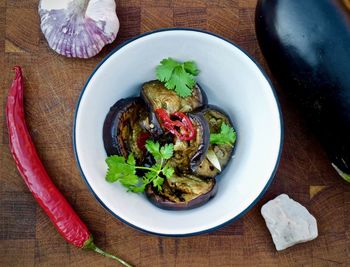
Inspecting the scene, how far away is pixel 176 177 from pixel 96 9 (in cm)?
52

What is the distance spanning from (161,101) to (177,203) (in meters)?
0.27

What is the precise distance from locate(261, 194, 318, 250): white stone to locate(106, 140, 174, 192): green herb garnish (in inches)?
14.0

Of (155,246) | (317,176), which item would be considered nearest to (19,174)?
(155,246)

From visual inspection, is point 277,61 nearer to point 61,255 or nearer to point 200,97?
point 200,97

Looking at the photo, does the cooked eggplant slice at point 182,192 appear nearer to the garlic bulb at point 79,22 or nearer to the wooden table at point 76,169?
the wooden table at point 76,169

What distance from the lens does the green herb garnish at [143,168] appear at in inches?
60.9

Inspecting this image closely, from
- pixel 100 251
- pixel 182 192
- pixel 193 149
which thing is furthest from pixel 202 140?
pixel 100 251

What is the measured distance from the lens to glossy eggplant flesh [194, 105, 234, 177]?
5.28 ft

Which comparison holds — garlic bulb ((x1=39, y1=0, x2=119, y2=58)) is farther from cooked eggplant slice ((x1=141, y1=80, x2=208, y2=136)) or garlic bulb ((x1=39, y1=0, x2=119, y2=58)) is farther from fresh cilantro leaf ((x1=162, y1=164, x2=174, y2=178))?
fresh cilantro leaf ((x1=162, y1=164, x2=174, y2=178))

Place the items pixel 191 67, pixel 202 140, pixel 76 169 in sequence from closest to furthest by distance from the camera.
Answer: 1. pixel 202 140
2. pixel 191 67
3. pixel 76 169

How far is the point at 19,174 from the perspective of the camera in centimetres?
178

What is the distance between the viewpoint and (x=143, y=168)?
5.17 feet

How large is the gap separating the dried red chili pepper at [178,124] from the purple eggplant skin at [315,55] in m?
0.30

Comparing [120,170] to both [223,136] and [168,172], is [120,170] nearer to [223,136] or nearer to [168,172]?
[168,172]
